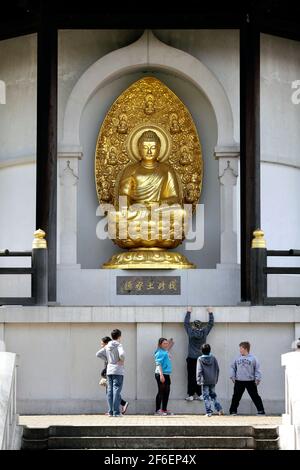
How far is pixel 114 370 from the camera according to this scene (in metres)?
15.6

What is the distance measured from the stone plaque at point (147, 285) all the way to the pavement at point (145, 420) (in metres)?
3.49

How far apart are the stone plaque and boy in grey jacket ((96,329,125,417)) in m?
3.81

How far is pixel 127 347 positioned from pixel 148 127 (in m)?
5.12

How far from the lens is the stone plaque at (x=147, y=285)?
1959cm

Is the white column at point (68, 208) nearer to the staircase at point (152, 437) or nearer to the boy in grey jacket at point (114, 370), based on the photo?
the boy in grey jacket at point (114, 370)

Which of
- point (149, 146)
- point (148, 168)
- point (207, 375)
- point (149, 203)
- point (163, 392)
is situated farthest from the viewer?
point (148, 168)

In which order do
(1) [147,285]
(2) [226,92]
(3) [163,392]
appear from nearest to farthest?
(3) [163,392] → (1) [147,285] → (2) [226,92]

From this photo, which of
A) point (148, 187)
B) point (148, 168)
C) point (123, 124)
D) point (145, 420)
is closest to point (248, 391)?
point (145, 420)

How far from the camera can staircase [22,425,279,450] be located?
1391 cm

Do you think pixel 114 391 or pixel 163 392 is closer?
pixel 114 391

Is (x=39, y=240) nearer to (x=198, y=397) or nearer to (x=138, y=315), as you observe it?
(x=138, y=315)

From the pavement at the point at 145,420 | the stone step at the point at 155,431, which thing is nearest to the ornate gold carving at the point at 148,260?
the pavement at the point at 145,420

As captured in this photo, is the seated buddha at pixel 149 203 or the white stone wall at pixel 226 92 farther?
the white stone wall at pixel 226 92

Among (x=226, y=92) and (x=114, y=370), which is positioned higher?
(x=226, y=92)
